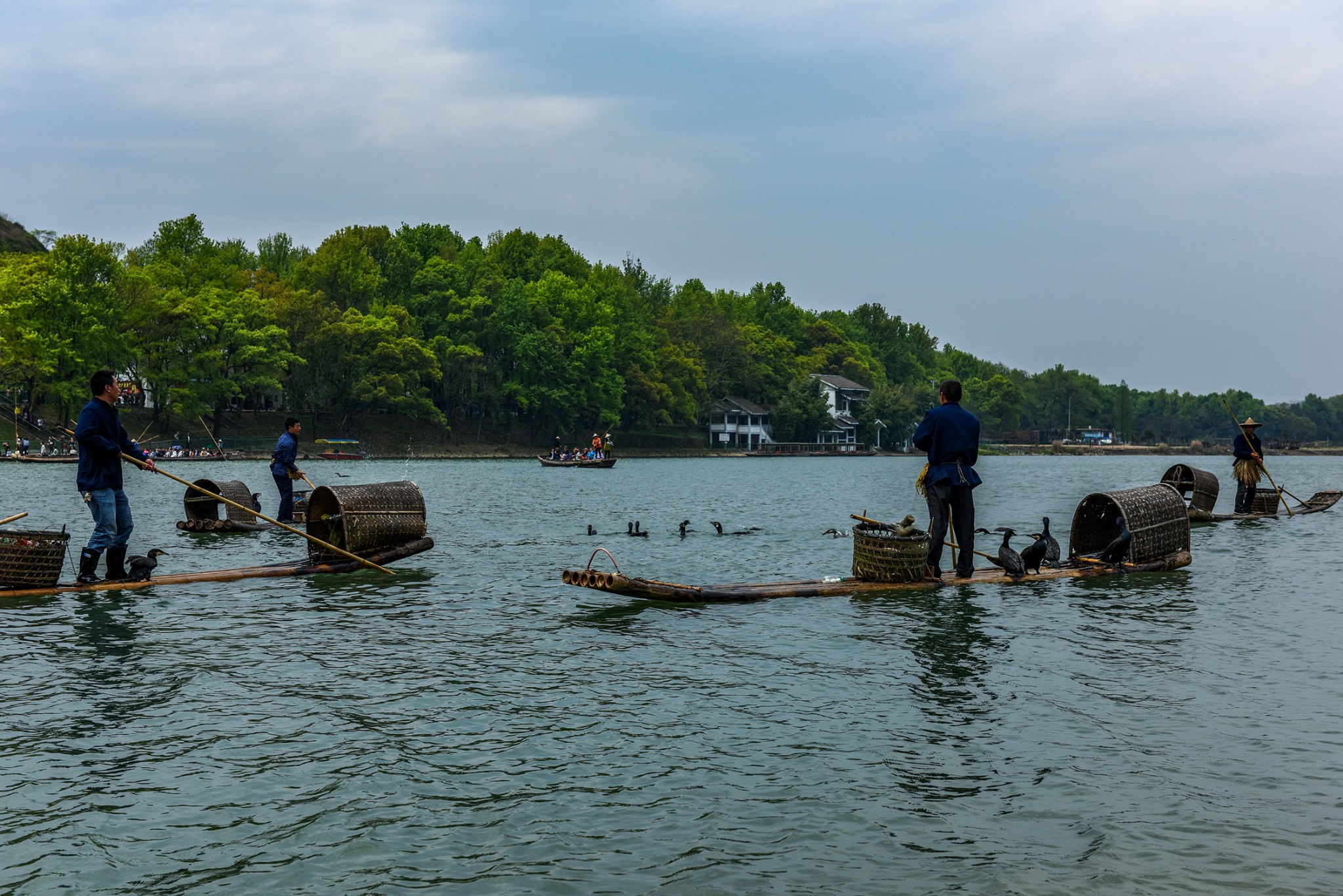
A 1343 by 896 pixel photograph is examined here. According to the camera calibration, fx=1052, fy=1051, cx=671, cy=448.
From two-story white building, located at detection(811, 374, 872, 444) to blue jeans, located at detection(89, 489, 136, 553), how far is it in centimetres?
12610

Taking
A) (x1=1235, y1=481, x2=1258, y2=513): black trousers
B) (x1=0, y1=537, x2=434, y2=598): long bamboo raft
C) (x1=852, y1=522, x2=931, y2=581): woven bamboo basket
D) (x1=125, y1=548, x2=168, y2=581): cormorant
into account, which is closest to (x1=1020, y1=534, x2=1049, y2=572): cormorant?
(x1=852, y1=522, x2=931, y2=581): woven bamboo basket

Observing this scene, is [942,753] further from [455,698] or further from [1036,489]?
[1036,489]

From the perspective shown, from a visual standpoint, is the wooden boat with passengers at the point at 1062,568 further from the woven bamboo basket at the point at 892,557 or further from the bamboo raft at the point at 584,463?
the bamboo raft at the point at 584,463

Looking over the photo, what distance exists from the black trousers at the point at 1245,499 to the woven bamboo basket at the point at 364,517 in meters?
23.7

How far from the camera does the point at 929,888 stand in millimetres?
5961

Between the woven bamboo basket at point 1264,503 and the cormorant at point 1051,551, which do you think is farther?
the woven bamboo basket at point 1264,503

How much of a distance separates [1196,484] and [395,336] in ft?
256

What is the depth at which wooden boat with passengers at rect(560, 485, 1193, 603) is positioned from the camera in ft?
44.9

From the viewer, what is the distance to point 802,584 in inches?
595

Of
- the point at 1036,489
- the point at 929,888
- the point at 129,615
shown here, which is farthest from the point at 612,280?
the point at 929,888

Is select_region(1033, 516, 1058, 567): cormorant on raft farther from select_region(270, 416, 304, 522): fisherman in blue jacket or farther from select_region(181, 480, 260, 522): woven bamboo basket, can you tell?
select_region(181, 480, 260, 522): woven bamboo basket

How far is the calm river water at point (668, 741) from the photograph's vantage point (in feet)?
20.5

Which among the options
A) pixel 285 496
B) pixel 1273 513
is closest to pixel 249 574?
pixel 285 496

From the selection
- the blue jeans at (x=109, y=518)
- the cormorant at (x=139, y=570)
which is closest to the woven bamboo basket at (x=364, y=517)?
the cormorant at (x=139, y=570)
